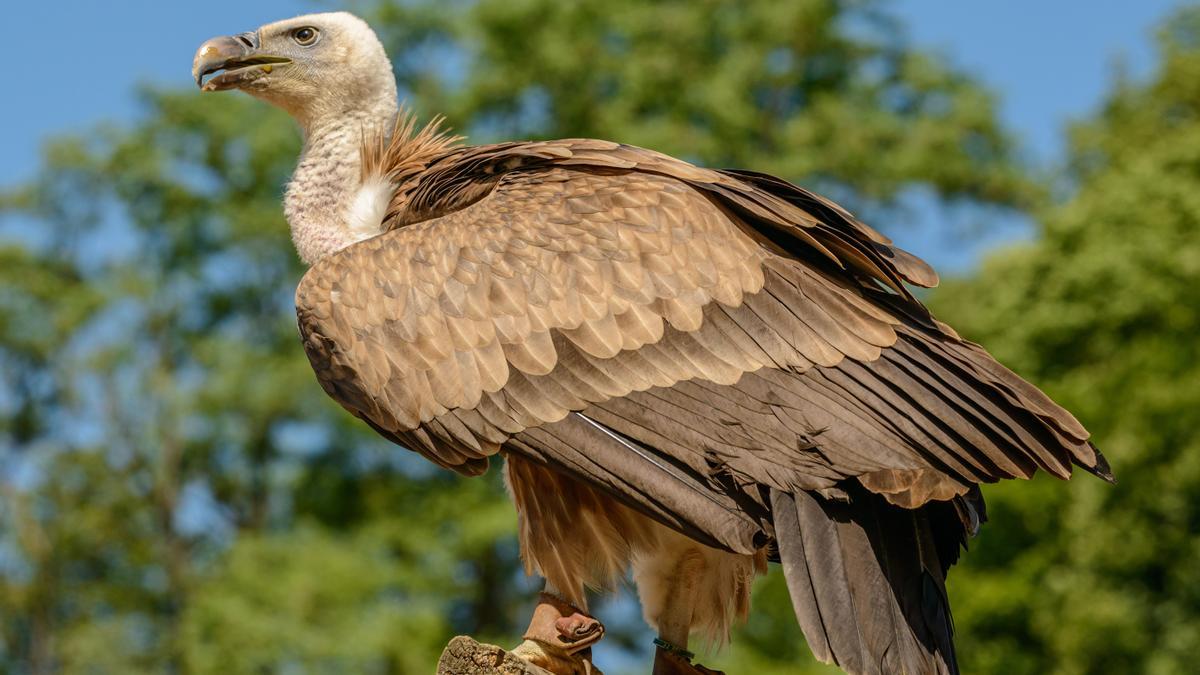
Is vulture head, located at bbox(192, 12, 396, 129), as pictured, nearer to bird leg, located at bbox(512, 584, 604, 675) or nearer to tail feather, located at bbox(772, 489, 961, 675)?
bird leg, located at bbox(512, 584, 604, 675)

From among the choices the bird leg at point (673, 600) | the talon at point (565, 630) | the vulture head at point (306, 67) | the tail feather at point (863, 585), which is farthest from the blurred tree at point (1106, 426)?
the tail feather at point (863, 585)

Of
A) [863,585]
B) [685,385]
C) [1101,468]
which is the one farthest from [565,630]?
[1101,468]

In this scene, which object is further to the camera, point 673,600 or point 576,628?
point 673,600

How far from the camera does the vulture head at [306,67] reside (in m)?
6.49

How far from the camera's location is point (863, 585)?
472cm

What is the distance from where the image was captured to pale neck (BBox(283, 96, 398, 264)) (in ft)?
20.0

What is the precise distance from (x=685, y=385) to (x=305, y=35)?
2.49 meters

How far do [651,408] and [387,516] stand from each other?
18568 mm

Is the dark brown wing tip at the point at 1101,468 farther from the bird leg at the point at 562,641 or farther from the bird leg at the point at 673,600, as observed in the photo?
the bird leg at the point at 562,641

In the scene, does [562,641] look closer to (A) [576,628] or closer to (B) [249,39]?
(A) [576,628]

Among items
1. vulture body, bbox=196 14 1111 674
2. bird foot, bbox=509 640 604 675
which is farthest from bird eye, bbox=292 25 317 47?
bird foot, bbox=509 640 604 675

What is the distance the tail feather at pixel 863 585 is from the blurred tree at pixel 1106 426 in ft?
45.9

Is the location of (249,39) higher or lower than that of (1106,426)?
lower

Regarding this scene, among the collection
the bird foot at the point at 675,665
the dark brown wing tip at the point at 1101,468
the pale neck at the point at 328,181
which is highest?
the pale neck at the point at 328,181
